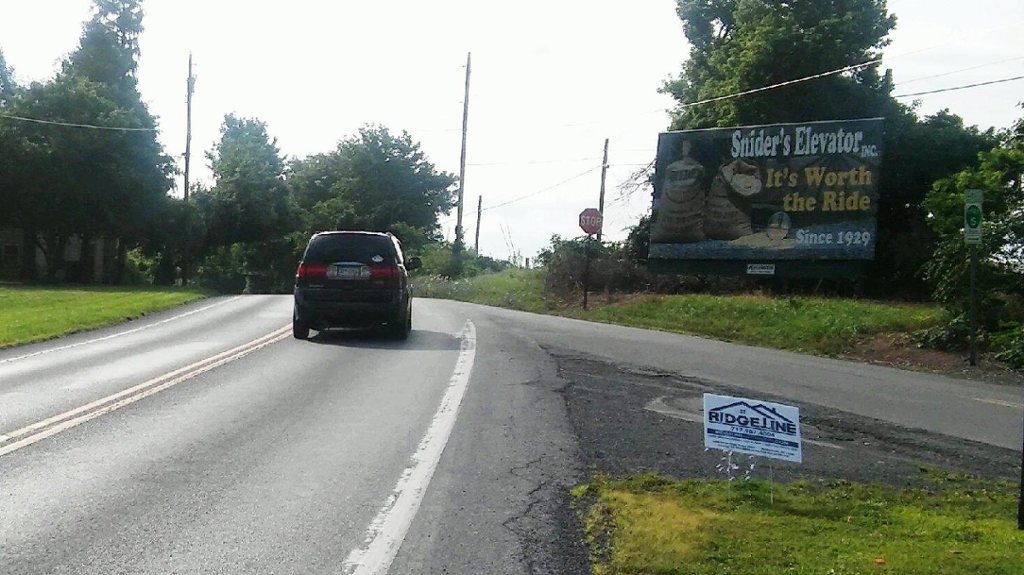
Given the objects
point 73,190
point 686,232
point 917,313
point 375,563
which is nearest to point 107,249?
point 73,190

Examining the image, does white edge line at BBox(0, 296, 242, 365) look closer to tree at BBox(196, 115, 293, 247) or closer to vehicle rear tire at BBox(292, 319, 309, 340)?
vehicle rear tire at BBox(292, 319, 309, 340)

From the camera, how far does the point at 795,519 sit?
6.61m

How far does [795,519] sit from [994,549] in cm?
116

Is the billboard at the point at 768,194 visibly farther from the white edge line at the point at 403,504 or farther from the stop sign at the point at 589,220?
the white edge line at the point at 403,504

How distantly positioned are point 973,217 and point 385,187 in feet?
194

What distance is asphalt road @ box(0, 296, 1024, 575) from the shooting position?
604 centimetres

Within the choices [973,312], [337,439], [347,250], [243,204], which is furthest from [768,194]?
[243,204]

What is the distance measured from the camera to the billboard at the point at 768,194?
26.2 metres

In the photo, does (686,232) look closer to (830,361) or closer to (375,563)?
(830,361)

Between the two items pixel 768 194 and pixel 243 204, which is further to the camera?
pixel 243 204

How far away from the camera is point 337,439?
9.29m

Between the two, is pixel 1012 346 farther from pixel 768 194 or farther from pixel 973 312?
pixel 768 194

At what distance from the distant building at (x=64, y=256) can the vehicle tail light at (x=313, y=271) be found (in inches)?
1483

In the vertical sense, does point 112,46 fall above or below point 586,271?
above
